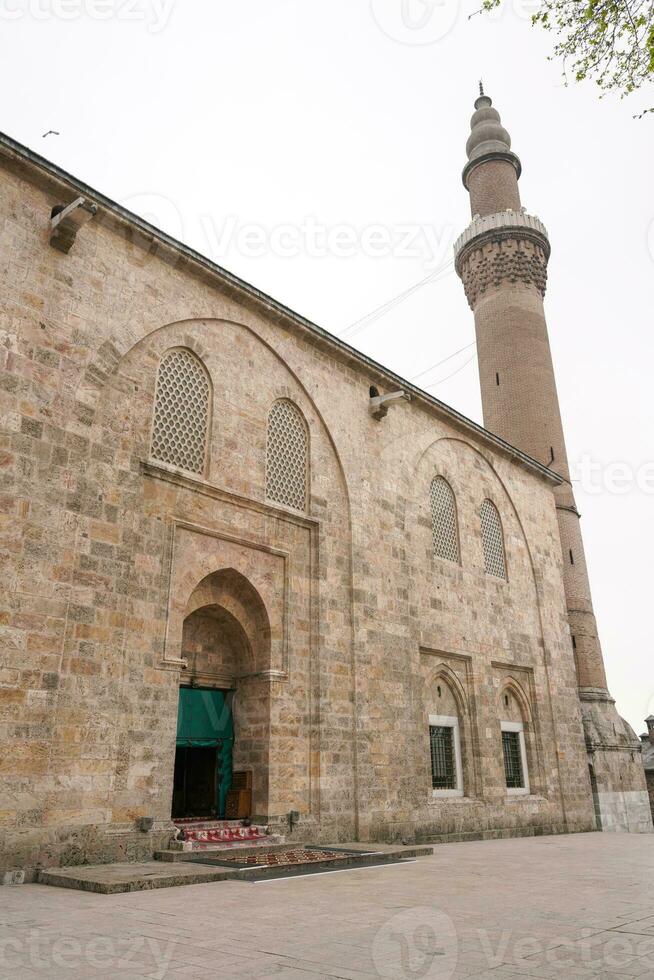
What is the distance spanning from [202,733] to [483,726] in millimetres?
5855

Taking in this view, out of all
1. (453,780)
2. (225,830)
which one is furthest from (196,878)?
(453,780)

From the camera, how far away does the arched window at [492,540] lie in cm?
1506

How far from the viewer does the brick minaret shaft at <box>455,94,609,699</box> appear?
1798cm

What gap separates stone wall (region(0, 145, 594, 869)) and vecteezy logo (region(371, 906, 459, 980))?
12.6 ft

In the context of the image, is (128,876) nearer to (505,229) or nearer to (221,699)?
(221,699)

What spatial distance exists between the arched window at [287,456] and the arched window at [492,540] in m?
5.25

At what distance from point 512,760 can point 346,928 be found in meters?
10.7

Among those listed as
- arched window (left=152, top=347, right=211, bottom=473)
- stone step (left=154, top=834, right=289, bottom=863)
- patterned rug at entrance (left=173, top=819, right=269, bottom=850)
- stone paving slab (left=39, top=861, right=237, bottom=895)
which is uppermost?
arched window (left=152, top=347, right=211, bottom=473)

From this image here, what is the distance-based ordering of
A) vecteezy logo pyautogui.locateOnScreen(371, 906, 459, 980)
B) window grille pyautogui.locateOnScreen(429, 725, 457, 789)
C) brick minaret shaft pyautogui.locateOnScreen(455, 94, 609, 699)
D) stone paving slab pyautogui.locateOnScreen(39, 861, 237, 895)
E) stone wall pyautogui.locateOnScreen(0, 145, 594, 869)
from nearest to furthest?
vecteezy logo pyautogui.locateOnScreen(371, 906, 459, 980) → stone paving slab pyautogui.locateOnScreen(39, 861, 237, 895) → stone wall pyautogui.locateOnScreen(0, 145, 594, 869) → window grille pyautogui.locateOnScreen(429, 725, 457, 789) → brick minaret shaft pyautogui.locateOnScreen(455, 94, 609, 699)

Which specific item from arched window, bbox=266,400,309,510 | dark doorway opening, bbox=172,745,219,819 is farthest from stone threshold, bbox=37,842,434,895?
arched window, bbox=266,400,309,510

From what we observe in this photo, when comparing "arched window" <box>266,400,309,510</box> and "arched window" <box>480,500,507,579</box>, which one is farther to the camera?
"arched window" <box>480,500,507,579</box>

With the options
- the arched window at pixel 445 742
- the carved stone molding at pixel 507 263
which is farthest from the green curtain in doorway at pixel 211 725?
the carved stone molding at pixel 507 263

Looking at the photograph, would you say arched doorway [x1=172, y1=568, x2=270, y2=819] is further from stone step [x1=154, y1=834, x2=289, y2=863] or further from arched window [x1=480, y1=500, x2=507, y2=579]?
arched window [x1=480, y1=500, x2=507, y2=579]

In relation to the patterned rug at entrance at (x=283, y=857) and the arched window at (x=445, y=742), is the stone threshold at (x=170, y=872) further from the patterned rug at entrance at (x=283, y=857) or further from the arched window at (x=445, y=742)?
the arched window at (x=445, y=742)
